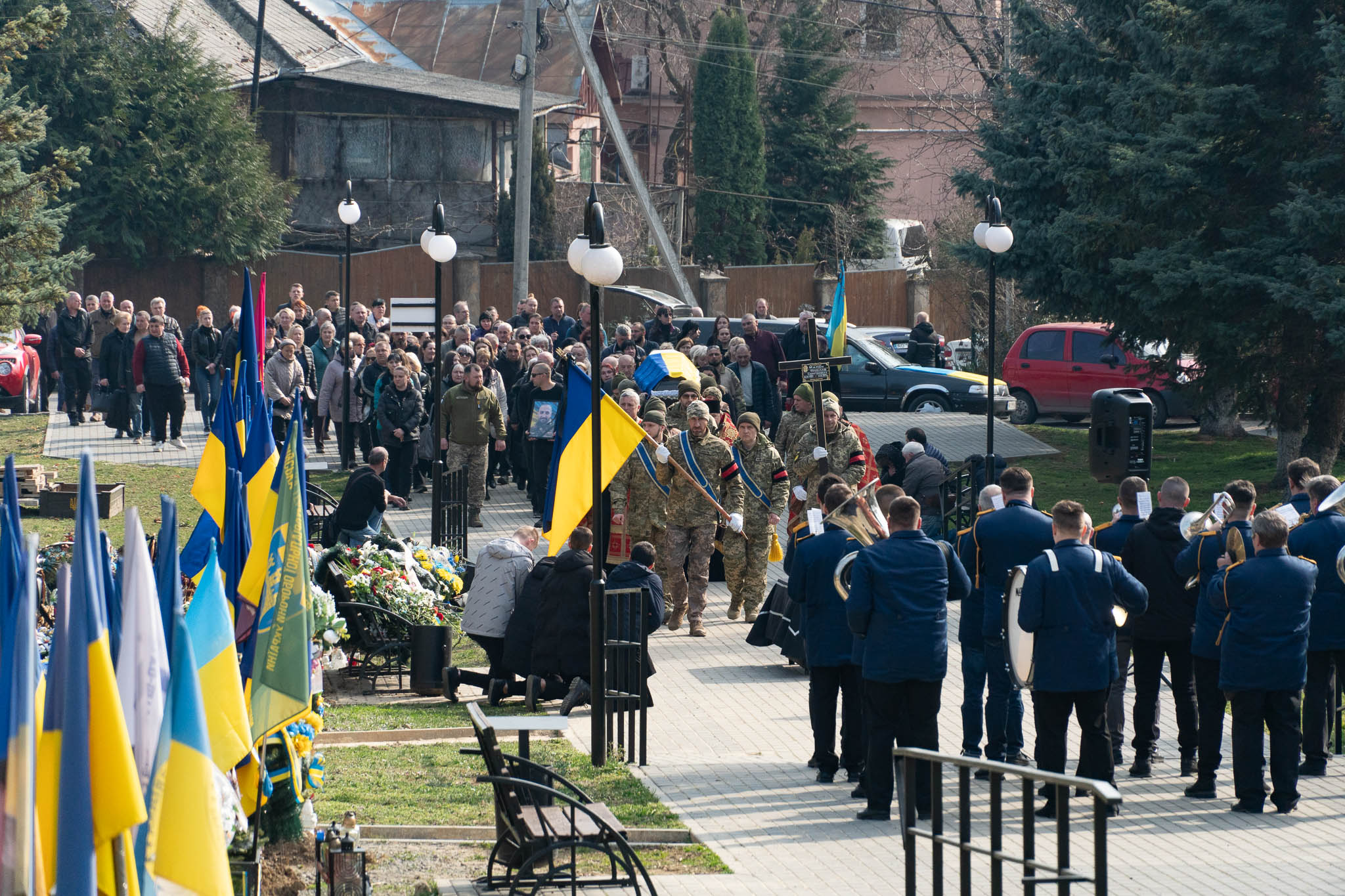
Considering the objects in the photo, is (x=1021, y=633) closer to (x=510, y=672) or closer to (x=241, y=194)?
(x=510, y=672)

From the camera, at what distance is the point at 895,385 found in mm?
29234

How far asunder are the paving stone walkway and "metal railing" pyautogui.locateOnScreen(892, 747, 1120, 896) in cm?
110

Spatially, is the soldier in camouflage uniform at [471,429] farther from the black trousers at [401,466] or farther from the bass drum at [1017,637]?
the bass drum at [1017,637]

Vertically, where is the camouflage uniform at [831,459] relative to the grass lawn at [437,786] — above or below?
above

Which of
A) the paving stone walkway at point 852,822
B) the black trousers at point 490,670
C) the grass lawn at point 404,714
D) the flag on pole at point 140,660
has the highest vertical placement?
the flag on pole at point 140,660

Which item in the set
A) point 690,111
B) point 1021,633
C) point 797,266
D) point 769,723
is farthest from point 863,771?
point 690,111

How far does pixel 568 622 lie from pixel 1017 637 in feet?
12.0

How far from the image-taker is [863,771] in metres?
9.68

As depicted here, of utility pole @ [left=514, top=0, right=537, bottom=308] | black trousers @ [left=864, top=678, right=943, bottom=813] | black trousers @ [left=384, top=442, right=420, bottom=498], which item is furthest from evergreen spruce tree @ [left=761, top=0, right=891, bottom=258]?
black trousers @ [left=864, top=678, right=943, bottom=813]

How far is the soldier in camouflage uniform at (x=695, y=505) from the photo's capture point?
1488cm

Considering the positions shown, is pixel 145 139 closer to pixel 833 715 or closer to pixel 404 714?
pixel 404 714

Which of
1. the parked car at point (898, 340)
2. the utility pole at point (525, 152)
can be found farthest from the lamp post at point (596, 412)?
the parked car at point (898, 340)

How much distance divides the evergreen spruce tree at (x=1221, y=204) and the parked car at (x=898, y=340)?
1038cm

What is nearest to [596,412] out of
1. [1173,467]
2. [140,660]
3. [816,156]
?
[140,660]
